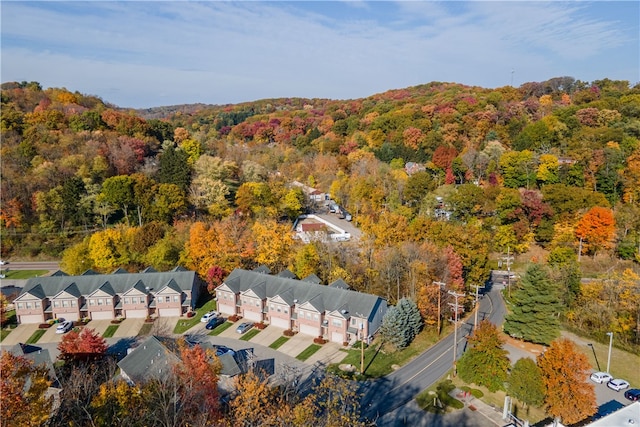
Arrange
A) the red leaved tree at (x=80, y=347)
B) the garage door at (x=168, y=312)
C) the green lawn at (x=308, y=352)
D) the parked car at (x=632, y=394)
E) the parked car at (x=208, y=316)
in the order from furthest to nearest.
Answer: the garage door at (x=168, y=312), the parked car at (x=208, y=316), the green lawn at (x=308, y=352), the red leaved tree at (x=80, y=347), the parked car at (x=632, y=394)

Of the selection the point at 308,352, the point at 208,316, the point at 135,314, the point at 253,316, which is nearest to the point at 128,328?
the point at 135,314

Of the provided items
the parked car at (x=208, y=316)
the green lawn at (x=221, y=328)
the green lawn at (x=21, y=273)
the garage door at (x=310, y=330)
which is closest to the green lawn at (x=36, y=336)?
the green lawn at (x=21, y=273)

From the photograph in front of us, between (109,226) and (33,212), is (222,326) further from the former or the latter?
(33,212)

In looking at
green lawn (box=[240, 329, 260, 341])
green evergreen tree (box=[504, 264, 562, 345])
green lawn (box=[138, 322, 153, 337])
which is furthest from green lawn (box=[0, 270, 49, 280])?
green evergreen tree (box=[504, 264, 562, 345])

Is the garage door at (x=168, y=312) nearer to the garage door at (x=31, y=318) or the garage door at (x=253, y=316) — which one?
the garage door at (x=253, y=316)

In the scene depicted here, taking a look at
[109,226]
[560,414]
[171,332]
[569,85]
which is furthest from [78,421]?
[569,85]

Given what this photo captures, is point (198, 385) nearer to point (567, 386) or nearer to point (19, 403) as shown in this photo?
point (19, 403)

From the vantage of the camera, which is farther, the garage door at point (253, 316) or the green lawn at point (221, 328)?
the garage door at point (253, 316)

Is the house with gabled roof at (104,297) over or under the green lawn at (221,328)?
over
